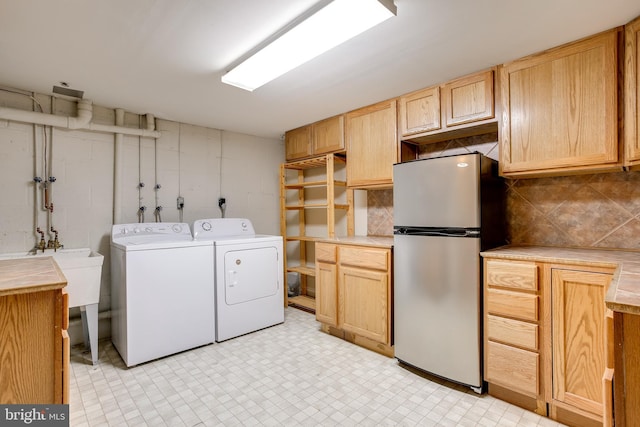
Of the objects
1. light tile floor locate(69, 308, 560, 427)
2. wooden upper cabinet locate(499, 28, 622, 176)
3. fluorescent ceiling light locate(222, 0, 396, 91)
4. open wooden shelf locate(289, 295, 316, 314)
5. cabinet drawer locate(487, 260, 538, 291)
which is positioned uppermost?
fluorescent ceiling light locate(222, 0, 396, 91)

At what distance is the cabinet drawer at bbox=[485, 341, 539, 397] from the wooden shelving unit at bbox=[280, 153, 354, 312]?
5.78 feet

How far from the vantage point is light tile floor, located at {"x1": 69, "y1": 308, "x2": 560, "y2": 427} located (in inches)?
69.5

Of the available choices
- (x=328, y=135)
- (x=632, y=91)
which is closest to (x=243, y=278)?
(x=328, y=135)

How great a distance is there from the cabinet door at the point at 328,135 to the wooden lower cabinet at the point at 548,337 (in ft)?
6.03

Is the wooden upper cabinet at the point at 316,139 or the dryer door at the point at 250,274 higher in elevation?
the wooden upper cabinet at the point at 316,139

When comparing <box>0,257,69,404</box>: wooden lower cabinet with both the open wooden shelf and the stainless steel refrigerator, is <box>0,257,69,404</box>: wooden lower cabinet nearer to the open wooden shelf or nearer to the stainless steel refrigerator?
the stainless steel refrigerator

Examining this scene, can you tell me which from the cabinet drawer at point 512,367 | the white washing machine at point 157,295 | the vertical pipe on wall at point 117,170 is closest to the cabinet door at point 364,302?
the cabinet drawer at point 512,367

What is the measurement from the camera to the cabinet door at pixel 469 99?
218 centimetres

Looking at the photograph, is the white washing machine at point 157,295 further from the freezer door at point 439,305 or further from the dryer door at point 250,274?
the freezer door at point 439,305

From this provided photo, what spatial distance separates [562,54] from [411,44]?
91 centimetres

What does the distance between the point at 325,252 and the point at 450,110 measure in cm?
161

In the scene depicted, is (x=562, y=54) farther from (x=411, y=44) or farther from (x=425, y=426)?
(x=425, y=426)

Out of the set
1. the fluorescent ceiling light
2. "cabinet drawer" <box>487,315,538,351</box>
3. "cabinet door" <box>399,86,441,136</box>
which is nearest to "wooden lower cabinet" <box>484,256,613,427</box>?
"cabinet drawer" <box>487,315,538,351</box>

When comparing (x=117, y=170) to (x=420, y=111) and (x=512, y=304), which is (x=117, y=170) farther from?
(x=512, y=304)
